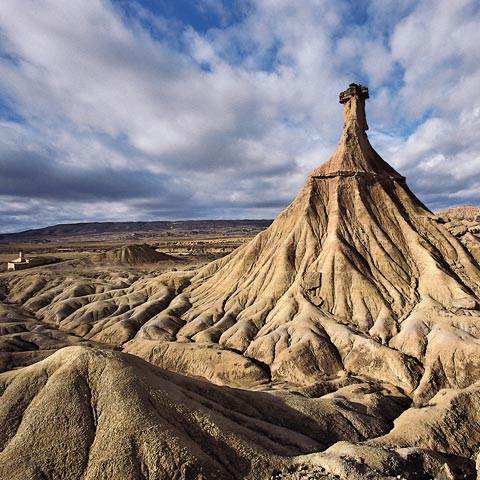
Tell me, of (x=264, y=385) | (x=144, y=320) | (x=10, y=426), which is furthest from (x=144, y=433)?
(x=144, y=320)

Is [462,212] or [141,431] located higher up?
[462,212]

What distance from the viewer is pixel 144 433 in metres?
17.3

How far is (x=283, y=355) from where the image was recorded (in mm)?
38875

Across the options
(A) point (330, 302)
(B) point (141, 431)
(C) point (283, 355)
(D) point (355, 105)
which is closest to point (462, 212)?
(D) point (355, 105)

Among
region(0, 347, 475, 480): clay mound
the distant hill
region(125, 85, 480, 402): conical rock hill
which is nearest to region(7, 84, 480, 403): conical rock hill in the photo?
region(125, 85, 480, 402): conical rock hill

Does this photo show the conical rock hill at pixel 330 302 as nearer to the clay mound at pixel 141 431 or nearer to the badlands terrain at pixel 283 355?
the badlands terrain at pixel 283 355

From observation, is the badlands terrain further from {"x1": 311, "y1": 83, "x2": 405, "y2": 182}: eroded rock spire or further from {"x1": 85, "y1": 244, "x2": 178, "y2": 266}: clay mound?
{"x1": 85, "y1": 244, "x2": 178, "y2": 266}: clay mound

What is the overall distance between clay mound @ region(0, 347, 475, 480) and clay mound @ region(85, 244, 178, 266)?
96.8 meters

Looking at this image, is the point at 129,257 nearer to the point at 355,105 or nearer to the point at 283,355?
the point at 355,105

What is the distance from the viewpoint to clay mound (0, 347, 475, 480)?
1655 centimetres

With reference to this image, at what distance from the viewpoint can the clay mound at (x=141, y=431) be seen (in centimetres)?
1655

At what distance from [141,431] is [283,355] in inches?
934

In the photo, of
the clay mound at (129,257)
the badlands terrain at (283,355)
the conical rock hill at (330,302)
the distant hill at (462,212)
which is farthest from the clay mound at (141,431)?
the distant hill at (462,212)

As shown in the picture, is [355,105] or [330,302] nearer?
[330,302]
